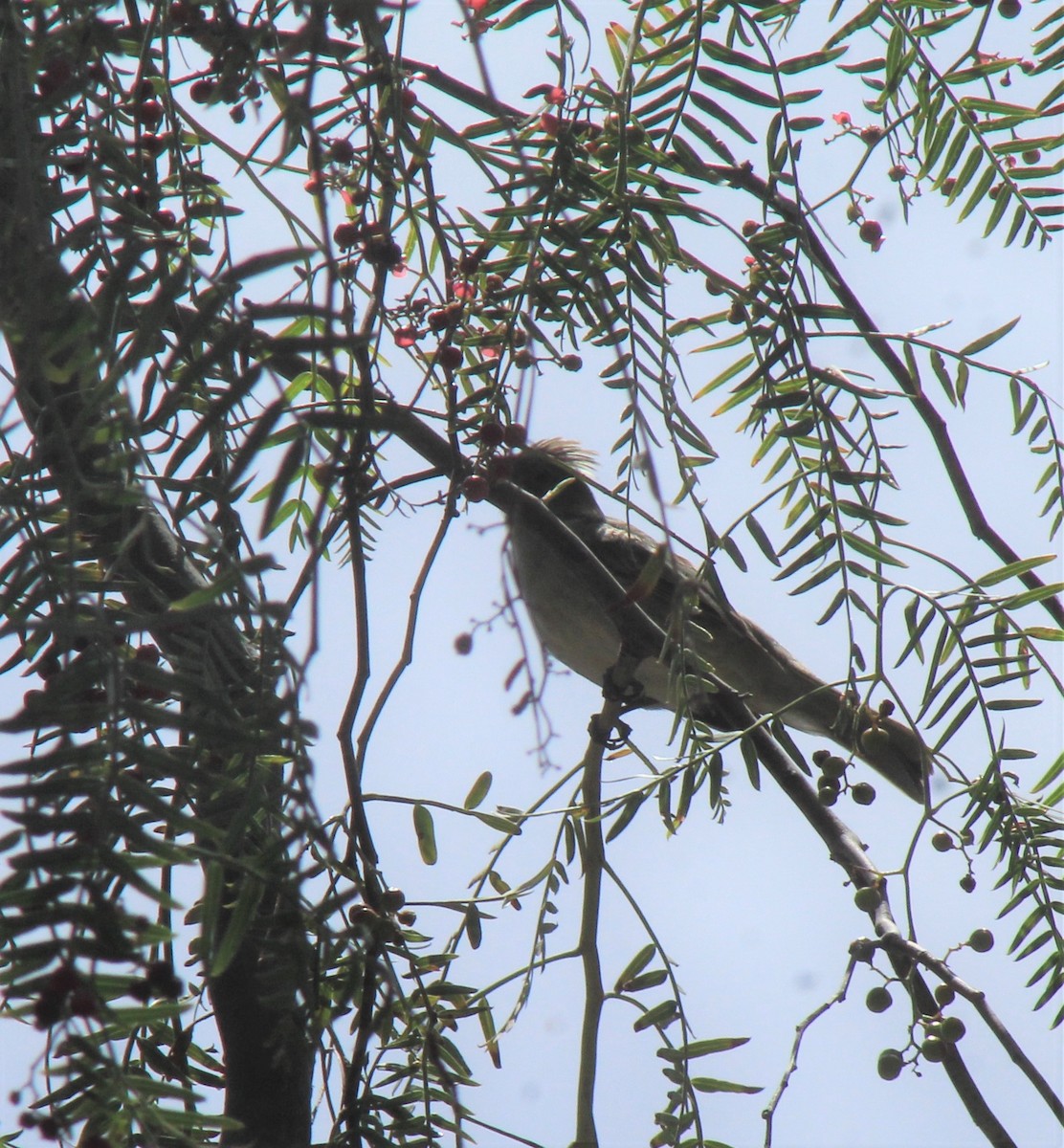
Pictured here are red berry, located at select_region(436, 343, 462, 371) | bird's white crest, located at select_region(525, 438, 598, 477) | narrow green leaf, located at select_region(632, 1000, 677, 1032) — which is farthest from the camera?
bird's white crest, located at select_region(525, 438, 598, 477)

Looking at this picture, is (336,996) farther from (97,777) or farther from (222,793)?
(97,777)

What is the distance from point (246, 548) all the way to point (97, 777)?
608 mm

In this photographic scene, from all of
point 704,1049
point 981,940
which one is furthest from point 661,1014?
point 981,940

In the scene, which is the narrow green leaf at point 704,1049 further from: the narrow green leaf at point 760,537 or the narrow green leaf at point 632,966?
the narrow green leaf at point 760,537

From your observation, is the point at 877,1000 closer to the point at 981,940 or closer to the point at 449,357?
the point at 981,940

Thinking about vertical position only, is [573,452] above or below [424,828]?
above

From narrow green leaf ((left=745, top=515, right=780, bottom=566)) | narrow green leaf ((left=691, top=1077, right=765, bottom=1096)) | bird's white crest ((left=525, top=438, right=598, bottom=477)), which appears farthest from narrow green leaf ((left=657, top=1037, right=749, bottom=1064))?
bird's white crest ((left=525, top=438, right=598, bottom=477))

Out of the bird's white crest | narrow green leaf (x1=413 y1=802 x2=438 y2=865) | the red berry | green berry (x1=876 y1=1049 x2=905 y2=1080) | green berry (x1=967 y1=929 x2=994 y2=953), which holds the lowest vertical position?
green berry (x1=876 y1=1049 x2=905 y2=1080)

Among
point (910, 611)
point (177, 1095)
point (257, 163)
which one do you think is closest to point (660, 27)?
point (257, 163)

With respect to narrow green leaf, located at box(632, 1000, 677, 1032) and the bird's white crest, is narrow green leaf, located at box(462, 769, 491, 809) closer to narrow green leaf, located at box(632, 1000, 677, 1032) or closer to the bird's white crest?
narrow green leaf, located at box(632, 1000, 677, 1032)

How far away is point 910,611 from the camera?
187cm

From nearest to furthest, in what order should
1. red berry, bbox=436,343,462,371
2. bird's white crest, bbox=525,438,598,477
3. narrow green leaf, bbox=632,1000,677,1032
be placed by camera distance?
red berry, bbox=436,343,462,371, narrow green leaf, bbox=632,1000,677,1032, bird's white crest, bbox=525,438,598,477

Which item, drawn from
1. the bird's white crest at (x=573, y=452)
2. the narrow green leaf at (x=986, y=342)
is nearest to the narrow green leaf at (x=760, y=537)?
the narrow green leaf at (x=986, y=342)

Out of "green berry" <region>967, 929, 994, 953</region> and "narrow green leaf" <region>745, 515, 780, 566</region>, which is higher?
"narrow green leaf" <region>745, 515, 780, 566</region>
